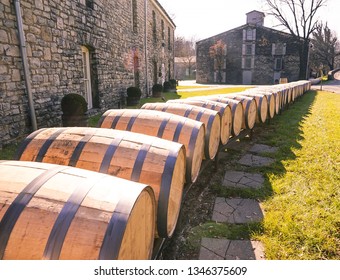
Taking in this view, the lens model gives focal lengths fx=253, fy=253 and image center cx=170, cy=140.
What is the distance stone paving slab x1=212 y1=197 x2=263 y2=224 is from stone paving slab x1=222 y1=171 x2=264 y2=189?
0.45m

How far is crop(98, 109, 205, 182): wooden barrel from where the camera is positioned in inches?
121

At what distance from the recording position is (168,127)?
314 centimetres

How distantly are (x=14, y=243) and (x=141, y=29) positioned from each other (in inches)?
594

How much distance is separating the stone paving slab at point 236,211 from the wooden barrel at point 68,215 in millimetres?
1785

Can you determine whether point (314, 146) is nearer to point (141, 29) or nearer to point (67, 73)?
Answer: point (67, 73)

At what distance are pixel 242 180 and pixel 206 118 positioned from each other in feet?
4.16

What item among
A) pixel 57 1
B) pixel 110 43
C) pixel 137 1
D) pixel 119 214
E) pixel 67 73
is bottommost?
pixel 119 214

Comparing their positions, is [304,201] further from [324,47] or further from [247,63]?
[324,47]

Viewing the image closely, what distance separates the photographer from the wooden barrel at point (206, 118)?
381 centimetres

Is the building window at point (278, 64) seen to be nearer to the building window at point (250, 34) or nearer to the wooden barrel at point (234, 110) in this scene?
the building window at point (250, 34)

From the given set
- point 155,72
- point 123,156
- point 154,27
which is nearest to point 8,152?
point 123,156

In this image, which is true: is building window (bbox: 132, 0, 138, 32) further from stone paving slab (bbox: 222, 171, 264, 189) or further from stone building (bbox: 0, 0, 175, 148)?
stone paving slab (bbox: 222, 171, 264, 189)

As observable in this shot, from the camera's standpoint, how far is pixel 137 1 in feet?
45.3
